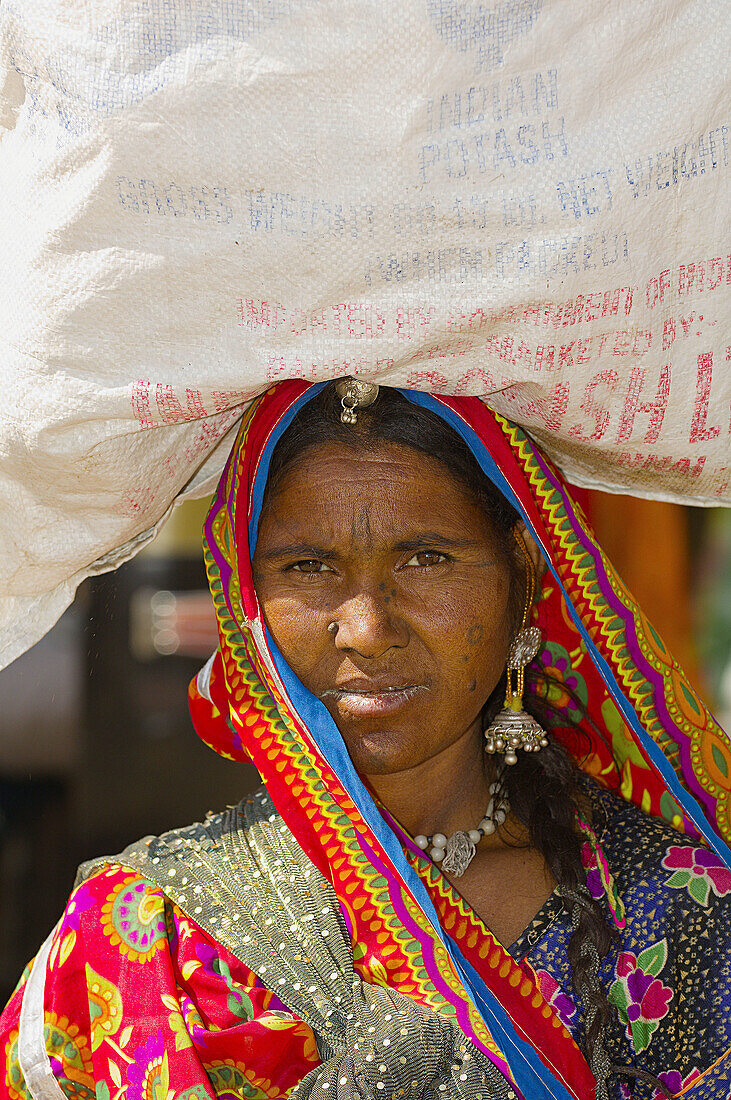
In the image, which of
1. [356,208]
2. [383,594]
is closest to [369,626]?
[383,594]

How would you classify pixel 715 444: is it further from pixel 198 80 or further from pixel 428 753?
pixel 198 80

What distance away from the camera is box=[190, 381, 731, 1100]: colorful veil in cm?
133

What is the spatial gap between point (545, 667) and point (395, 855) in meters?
0.46

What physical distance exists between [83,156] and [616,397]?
62 cm

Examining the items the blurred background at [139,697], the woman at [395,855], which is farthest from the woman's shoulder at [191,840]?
the blurred background at [139,697]

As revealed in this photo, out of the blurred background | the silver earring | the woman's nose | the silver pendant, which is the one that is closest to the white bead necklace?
the silver pendant

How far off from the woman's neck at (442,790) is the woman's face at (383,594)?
0.12 meters

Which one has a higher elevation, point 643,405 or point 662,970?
point 643,405

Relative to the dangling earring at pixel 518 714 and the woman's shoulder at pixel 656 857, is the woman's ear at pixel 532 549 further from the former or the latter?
the woman's shoulder at pixel 656 857

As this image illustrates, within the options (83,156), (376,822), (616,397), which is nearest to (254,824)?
(376,822)

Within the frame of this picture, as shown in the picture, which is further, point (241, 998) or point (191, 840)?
point (191, 840)

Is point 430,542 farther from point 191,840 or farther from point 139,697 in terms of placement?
point 139,697

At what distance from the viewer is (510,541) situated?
5.07 ft

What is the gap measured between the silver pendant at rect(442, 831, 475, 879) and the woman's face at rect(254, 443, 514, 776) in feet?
0.61
